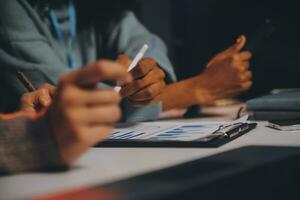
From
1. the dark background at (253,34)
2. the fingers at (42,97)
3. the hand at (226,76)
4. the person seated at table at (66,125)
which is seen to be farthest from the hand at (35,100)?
the dark background at (253,34)

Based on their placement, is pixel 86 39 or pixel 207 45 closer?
pixel 86 39

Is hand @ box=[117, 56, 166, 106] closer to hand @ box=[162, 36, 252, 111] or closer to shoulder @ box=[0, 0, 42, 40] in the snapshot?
hand @ box=[162, 36, 252, 111]

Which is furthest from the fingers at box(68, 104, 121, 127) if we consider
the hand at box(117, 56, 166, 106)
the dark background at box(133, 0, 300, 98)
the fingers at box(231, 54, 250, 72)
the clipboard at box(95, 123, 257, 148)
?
the dark background at box(133, 0, 300, 98)

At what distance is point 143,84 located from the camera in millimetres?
1054

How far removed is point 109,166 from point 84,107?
13cm

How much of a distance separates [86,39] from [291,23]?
0.65 meters

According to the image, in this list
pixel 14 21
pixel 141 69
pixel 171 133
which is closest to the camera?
pixel 171 133

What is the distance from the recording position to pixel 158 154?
0.66 m

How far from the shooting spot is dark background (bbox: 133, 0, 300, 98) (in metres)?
1.55

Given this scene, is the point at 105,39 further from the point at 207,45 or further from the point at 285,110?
the point at 285,110

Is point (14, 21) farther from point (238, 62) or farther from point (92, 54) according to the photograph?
point (238, 62)

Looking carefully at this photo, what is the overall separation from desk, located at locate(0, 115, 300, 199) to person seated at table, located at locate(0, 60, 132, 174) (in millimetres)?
21

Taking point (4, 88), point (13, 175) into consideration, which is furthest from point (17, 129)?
point (4, 88)

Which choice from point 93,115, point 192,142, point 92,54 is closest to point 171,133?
point 192,142
